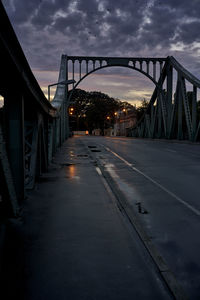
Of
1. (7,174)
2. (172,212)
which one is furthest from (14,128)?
(172,212)

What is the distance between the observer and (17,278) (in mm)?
3557

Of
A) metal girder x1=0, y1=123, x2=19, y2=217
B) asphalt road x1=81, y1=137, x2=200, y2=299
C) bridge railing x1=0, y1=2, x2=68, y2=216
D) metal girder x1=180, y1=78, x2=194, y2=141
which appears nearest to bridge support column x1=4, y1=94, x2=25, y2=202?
bridge railing x1=0, y1=2, x2=68, y2=216

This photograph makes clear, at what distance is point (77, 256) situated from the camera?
163 inches

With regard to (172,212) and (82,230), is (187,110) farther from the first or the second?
(82,230)

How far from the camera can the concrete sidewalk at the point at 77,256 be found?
328cm

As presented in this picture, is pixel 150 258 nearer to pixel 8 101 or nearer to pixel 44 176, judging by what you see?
pixel 8 101

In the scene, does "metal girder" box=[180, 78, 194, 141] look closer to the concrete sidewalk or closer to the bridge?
the bridge

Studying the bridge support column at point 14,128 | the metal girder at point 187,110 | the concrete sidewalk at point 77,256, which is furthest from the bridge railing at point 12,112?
the metal girder at point 187,110

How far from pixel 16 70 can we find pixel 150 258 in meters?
3.66

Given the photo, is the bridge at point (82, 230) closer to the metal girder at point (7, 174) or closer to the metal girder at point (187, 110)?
the metal girder at point (7, 174)

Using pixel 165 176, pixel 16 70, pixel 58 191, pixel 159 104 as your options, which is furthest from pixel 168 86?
pixel 16 70

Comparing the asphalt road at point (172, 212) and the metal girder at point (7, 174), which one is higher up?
the metal girder at point (7, 174)

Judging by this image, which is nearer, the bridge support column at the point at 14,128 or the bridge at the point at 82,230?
the bridge at the point at 82,230

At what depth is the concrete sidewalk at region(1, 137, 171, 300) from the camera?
3.28 meters
